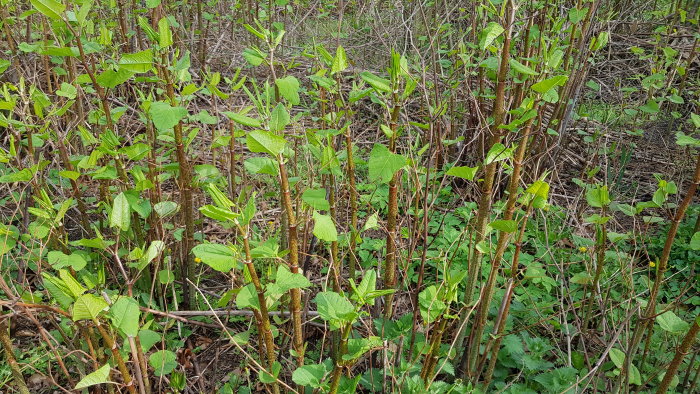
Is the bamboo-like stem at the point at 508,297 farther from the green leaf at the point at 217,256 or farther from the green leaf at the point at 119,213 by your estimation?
the green leaf at the point at 119,213

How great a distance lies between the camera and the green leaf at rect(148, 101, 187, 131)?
1506mm

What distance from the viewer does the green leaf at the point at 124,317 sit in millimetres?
1217

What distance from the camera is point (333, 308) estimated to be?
1.22m

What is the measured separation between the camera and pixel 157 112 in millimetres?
1532

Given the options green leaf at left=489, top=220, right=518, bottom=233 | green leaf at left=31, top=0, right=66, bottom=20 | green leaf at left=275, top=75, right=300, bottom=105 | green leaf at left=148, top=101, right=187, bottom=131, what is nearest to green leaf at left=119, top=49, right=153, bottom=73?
green leaf at left=148, top=101, right=187, bottom=131

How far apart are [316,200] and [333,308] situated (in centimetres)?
30

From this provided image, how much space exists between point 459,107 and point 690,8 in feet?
9.60

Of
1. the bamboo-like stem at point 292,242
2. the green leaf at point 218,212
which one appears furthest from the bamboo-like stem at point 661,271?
the green leaf at point 218,212

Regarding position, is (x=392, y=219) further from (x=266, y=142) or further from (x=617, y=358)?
(x=617, y=358)

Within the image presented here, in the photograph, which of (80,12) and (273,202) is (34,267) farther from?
(273,202)

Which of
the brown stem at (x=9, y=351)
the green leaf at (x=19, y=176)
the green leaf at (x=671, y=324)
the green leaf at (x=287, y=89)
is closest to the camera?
the green leaf at (x=287, y=89)

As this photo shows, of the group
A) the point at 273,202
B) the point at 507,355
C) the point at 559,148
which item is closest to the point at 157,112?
the point at 507,355

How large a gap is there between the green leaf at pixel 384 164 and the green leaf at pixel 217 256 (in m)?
0.39

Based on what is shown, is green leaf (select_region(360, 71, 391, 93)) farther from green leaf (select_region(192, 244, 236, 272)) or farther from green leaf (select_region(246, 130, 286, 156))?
green leaf (select_region(192, 244, 236, 272))
